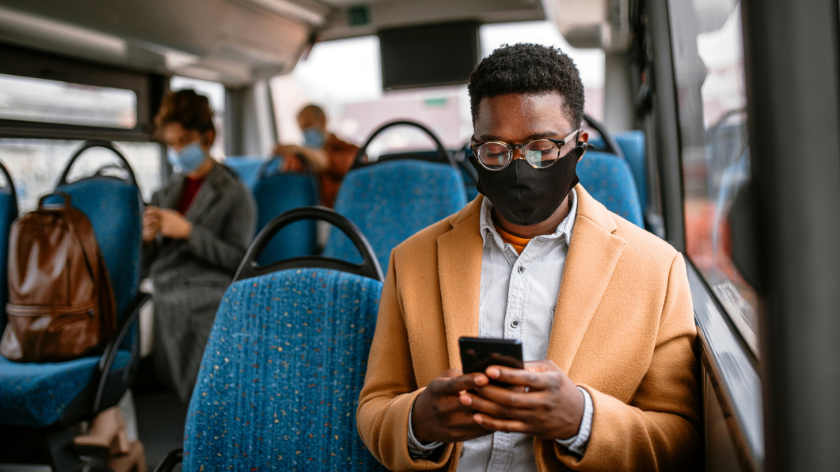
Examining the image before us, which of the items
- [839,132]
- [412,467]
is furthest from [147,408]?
[839,132]

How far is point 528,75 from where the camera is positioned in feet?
3.38

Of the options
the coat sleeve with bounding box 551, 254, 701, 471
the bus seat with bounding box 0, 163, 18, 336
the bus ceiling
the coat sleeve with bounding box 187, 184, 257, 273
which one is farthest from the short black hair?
the bus ceiling

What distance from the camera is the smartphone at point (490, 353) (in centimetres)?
83

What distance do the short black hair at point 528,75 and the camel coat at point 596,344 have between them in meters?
0.21

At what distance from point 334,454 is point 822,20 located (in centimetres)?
110

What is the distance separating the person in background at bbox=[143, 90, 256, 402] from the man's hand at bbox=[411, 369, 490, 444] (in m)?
2.02

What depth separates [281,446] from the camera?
4.12 ft

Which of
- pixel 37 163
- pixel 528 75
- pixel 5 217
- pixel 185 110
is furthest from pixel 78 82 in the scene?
pixel 528 75

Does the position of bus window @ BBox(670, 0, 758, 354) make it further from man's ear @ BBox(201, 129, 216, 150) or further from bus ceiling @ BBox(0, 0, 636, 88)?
man's ear @ BBox(201, 129, 216, 150)

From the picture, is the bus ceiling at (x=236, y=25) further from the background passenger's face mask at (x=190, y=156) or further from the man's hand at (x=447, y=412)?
the man's hand at (x=447, y=412)

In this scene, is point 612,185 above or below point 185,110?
below

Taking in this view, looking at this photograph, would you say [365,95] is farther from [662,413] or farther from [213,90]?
[662,413]

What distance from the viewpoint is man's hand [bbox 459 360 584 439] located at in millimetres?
839

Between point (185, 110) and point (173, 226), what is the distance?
633mm
